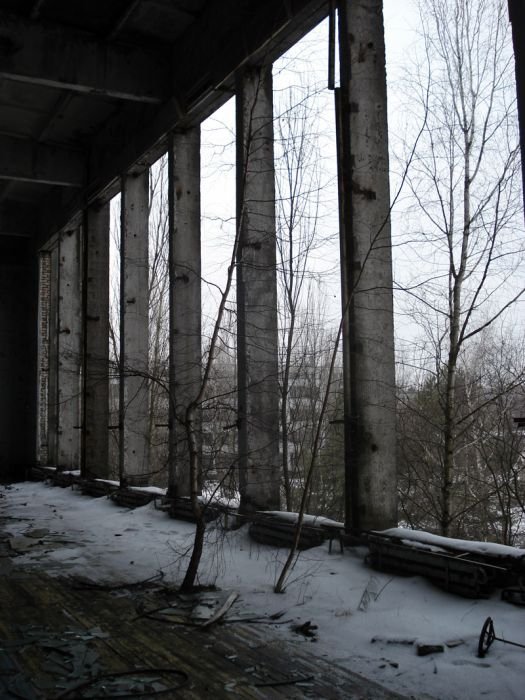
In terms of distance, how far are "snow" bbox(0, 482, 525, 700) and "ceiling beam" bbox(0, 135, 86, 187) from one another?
287 inches

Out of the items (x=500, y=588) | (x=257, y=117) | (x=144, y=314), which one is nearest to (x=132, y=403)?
(x=144, y=314)

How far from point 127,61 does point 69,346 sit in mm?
7084

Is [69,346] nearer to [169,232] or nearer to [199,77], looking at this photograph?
[169,232]

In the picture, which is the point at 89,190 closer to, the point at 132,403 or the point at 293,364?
the point at 132,403

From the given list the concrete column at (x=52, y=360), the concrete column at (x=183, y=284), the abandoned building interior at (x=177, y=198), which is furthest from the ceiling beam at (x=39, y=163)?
the concrete column at (x=183, y=284)

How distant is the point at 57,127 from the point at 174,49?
11.6ft

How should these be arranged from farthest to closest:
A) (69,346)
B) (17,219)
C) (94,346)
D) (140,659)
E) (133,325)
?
1. (17,219)
2. (69,346)
3. (94,346)
4. (133,325)
5. (140,659)

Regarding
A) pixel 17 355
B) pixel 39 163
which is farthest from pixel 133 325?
pixel 17 355

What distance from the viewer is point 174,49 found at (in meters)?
9.44

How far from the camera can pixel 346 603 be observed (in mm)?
4633

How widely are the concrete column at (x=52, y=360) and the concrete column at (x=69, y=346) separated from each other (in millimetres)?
485

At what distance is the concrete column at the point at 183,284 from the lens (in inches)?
348

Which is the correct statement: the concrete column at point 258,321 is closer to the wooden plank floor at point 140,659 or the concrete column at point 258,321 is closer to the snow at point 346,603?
the snow at point 346,603

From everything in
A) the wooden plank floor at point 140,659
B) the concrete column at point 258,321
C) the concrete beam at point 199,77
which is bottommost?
the wooden plank floor at point 140,659
